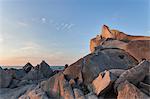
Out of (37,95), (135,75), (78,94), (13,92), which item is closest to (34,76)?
(13,92)

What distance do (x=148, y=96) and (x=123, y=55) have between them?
9.36 m

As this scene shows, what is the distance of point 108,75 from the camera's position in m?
14.9

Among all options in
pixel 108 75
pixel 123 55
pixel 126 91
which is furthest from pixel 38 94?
pixel 123 55

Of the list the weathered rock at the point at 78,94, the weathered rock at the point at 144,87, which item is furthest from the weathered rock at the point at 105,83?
the weathered rock at the point at 144,87

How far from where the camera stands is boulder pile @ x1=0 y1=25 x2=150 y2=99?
583 inches

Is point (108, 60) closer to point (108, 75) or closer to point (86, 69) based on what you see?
point (86, 69)

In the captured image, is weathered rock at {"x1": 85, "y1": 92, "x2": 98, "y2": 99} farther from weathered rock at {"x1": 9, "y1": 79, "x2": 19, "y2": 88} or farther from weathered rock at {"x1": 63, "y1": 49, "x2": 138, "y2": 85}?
weathered rock at {"x1": 9, "y1": 79, "x2": 19, "y2": 88}

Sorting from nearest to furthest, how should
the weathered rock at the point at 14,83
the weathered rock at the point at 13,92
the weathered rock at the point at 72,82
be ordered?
the weathered rock at the point at 72,82 → the weathered rock at the point at 13,92 → the weathered rock at the point at 14,83

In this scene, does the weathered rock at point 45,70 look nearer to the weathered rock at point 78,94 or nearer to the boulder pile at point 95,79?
the boulder pile at point 95,79

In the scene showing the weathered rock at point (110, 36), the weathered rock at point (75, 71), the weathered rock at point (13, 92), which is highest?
the weathered rock at point (110, 36)

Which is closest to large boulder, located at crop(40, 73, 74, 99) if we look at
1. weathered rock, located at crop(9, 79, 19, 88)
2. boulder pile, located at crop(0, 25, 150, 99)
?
boulder pile, located at crop(0, 25, 150, 99)

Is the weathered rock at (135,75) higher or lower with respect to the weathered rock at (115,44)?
lower

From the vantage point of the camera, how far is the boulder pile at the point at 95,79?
1480 centimetres

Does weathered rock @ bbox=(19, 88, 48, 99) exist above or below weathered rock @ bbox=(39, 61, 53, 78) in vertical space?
below
